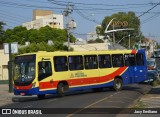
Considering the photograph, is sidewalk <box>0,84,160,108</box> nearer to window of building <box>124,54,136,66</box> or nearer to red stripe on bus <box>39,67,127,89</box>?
red stripe on bus <box>39,67,127,89</box>

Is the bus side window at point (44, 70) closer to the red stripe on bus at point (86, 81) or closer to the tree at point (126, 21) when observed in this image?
the red stripe on bus at point (86, 81)

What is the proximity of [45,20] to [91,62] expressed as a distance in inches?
5161

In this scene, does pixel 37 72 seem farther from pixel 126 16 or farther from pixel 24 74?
pixel 126 16

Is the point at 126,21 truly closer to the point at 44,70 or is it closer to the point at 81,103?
the point at 44,70

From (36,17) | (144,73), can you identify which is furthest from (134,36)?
(144,73)

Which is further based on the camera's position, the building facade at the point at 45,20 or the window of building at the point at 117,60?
the building facade at the point at 45,20

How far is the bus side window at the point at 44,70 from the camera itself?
2483cm

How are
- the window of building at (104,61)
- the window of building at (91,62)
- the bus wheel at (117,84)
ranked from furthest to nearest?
the bus wheel at (117,84) → the window of building at (104,61) → the window of building at (91,62)

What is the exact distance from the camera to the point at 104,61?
29.5 m

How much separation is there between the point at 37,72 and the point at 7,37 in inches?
3317

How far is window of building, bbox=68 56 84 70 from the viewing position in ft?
88.9

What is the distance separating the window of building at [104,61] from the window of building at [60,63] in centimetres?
330

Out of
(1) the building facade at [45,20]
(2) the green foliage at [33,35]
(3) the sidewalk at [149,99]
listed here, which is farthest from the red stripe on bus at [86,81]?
(1) the building facade at [45,20]

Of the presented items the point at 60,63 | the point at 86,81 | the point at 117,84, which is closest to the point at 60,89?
the point at 60,63
